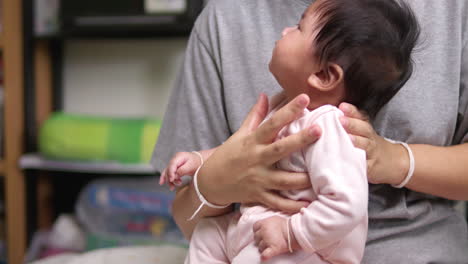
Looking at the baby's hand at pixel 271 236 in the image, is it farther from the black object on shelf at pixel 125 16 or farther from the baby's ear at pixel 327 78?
the black object on shelf at pixel 125 16

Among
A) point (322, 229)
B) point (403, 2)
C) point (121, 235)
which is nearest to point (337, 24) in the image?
point (403, 2)

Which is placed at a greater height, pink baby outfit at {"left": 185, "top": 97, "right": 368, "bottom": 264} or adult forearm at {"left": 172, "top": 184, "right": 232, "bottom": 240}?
pink baby outfit at {"left": 185, "top": 97, "right": 368, "bottom": 264}

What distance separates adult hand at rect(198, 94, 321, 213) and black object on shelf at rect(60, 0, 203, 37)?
106cm

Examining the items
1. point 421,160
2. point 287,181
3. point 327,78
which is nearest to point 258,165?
point 287,181

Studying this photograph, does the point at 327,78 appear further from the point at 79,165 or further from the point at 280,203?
the point at 79,165

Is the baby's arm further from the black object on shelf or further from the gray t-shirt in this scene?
the black object on shelf

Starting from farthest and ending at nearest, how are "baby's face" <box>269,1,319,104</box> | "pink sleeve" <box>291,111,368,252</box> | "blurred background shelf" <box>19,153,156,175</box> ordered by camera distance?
"blurred background shelf" <box>19,153,156,175</box> → "baby's face" <box>269,1,319,104</box> → "pink sleeve" <box>291,111,368,252</box>

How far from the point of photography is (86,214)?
1998mm

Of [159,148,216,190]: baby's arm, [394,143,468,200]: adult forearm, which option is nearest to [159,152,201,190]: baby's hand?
[159,148,216,190]: baby's arm

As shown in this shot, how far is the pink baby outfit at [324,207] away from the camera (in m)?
0.61

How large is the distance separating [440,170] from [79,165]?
1511mm

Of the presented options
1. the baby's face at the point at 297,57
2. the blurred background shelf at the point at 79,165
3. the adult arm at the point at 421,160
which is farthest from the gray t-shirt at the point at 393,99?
the blurred background shelf at the point at 79,165

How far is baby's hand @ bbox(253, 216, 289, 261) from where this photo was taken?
639 millimetres

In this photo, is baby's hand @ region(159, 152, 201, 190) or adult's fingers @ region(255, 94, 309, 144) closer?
adult's fingers @ region(255, 94, 309, 144)
